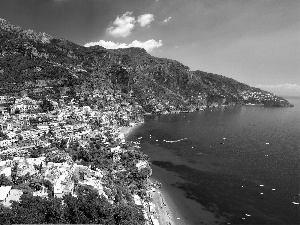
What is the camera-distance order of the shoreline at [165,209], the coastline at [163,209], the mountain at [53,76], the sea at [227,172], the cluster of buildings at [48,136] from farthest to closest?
the mountain at [53,76] → the sea at [227,172] → the shoreline at [165,209] → the coastline at [163,209] → the cluster of buildings at [48,136]

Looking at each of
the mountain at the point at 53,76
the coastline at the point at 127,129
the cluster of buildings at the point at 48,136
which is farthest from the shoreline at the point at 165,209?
the mountain at the point at 53,76

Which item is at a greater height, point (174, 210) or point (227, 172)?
point (227, 172)

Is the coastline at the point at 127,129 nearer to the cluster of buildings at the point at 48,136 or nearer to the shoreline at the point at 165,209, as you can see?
the cluster of buildings at the point at 48,136

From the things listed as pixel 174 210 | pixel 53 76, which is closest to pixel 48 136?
pixel 174 210

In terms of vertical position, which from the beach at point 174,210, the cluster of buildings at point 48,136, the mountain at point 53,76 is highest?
the mountain at point 53,76

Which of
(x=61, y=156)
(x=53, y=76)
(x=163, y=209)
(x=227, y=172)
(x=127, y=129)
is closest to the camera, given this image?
(x=163, y=209)

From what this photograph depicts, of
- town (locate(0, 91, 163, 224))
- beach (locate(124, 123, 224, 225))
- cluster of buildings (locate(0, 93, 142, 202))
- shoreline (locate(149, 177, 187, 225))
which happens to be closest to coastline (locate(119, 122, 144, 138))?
cluster of buildings (locate(0, 93, 142, 202))

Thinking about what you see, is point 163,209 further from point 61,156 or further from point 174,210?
point 61,156

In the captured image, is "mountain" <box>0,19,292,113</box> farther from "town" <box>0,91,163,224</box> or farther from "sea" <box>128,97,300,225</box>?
"sea" <box>128,97,300,225</box>
